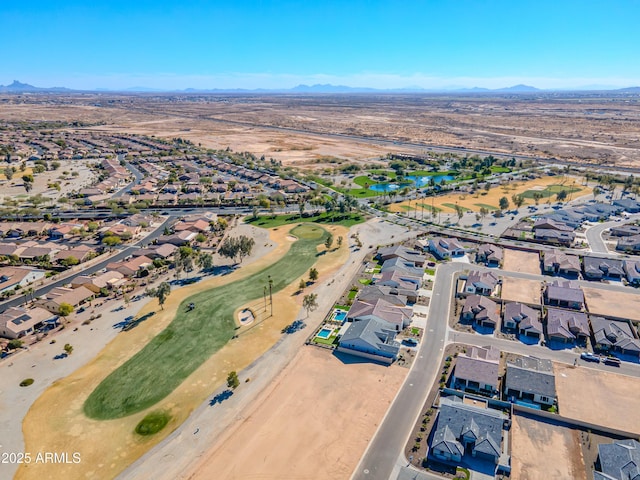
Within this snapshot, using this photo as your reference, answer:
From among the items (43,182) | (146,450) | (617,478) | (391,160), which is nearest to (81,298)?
(146,450)

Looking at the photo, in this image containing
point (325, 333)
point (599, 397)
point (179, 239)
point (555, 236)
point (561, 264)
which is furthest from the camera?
point (179, 239)

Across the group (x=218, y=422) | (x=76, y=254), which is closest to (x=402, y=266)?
(x=218, y=422)

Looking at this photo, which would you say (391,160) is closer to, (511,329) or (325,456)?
(511,329)

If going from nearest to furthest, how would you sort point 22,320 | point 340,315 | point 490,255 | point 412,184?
1. point 22,320
2. point 340,315
3. point 490,255
4. point 412,184

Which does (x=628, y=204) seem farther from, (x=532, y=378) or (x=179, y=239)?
(x=179, y=239)

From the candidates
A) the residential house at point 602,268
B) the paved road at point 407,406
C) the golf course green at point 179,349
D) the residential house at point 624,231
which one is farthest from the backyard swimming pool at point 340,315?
the residential house at point 624,231

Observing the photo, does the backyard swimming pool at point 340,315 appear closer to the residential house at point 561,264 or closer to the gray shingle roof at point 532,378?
the gray shingle roof at point 532,378
